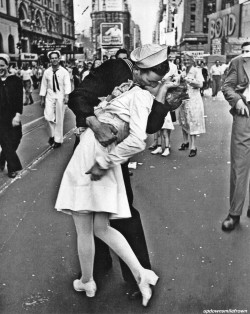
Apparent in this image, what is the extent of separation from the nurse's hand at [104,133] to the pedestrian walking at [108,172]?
38mm

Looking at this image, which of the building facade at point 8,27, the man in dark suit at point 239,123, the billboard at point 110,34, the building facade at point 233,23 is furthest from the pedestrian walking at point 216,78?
the billboard at point 110,34

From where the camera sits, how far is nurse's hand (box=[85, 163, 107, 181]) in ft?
8.96

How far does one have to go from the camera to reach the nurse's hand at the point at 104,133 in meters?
2.68

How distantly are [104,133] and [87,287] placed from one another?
1243 mm

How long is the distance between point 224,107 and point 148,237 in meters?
14.7

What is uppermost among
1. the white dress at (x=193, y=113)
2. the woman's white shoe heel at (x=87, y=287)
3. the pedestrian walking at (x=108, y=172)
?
the pedestrian walking at (x=108, y=172)

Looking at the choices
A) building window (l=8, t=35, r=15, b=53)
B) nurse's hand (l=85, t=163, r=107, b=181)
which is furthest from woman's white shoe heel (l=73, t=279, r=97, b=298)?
building window (l=8, t=35, r=15, b=53)

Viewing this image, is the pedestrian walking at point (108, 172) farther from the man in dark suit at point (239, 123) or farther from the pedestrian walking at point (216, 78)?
the pedestrian walking at point (216, 78)

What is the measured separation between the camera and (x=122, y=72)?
323 centimetres

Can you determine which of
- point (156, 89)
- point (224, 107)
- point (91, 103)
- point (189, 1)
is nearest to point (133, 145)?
point (156, 89)

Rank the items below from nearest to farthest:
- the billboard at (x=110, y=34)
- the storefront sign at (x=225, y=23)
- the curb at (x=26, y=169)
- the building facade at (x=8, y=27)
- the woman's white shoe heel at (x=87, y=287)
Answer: the woman's white shoe heel at (x=87, y=287) → the curb at (x=26, y=169) → the building facade at (x=8, y=27) → the storefront sign at (x=225, y=23) → the billboard at (x=110, y=34)

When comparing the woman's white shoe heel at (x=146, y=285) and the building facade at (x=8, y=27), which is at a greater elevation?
the building facade at (x=8, y=27)

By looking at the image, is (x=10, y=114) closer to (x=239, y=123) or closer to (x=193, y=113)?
(x=193, y=113)

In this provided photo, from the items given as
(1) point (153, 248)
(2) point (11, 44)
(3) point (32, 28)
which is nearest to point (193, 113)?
(1) point (153, 248)
